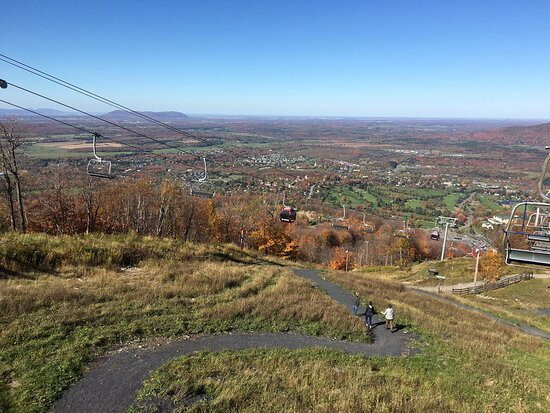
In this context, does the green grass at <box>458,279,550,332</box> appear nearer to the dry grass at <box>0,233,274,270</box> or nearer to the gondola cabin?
the gondola cabin

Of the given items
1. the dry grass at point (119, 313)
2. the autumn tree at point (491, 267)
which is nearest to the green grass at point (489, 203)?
the autumn tree at point (491, 267)

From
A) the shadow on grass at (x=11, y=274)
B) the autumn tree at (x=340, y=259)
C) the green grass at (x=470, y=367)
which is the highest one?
the shadow on grass at (x=11, y=274)

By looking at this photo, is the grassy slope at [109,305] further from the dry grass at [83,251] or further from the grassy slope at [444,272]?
the grassy slope at [444,272]

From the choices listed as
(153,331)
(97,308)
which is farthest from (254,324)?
(97,308)

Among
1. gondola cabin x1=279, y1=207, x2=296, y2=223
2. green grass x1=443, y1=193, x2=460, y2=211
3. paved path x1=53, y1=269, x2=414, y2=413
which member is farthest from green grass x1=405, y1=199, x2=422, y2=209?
paved path x1=53, y1=269, x2=414, y2=413

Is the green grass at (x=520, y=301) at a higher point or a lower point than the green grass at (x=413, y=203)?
higher

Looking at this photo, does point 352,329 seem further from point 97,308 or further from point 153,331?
point 97,308
